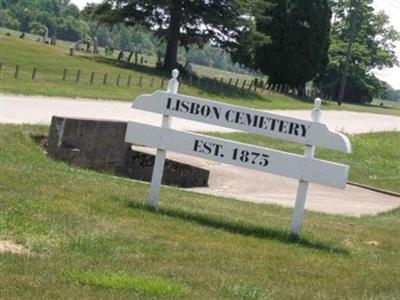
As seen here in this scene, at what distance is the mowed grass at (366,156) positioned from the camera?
74.9 ft

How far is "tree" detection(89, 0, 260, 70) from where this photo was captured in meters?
51.3

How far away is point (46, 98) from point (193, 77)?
2961 centimetres

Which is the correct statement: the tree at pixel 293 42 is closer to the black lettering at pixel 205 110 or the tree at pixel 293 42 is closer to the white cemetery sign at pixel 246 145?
the white cemetery sign at pixel 246 145

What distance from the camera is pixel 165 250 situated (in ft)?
22.6

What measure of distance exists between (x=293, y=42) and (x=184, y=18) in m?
17.3

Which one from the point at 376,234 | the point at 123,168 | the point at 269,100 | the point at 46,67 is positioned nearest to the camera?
the point at 376,234

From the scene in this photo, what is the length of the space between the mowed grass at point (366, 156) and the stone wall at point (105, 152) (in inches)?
256

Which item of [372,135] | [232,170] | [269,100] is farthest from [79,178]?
[269,100]

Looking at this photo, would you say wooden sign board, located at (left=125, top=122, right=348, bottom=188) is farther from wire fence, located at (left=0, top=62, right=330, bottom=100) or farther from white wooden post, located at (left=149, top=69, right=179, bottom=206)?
wire fence, located at (left=0, top=62, right=330, bottom=100)

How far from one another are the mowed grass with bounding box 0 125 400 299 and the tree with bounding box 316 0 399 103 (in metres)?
76.2

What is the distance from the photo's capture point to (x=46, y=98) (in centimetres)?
2652

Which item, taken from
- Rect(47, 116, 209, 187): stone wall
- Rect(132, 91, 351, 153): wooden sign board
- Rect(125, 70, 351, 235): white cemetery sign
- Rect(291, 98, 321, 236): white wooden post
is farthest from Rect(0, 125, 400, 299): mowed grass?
Rect(47, 116, 209, 187): stone wall

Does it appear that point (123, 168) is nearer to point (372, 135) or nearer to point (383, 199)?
point (383, 199)

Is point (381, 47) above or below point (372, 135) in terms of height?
above
